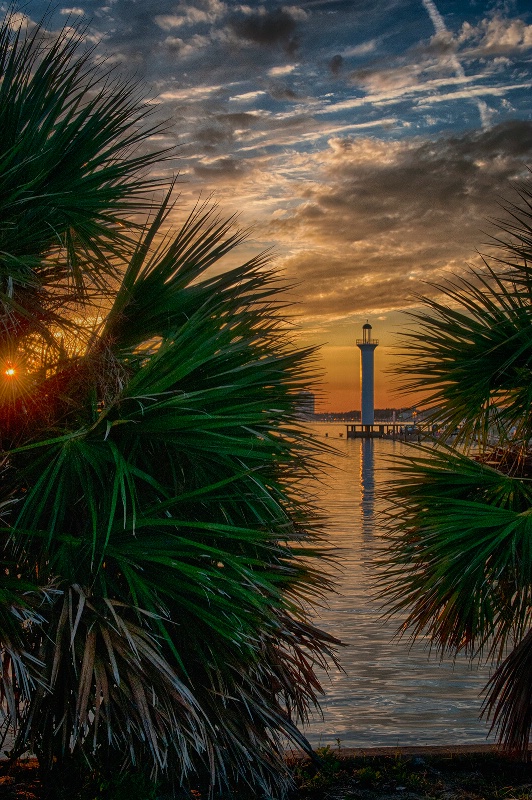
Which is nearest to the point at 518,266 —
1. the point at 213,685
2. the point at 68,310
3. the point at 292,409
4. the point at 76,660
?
the point at 292,409

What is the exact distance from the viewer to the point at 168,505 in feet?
14.5

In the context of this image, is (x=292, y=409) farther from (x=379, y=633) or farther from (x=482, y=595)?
(x=379, y=633)

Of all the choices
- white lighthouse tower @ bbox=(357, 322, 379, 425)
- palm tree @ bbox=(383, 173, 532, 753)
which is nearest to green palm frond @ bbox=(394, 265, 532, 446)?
palm tree @ bbox=(383, 173, 532, 753)

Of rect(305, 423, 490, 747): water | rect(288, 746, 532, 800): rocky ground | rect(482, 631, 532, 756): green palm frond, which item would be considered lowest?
rect(305, 423, 490, 747): water

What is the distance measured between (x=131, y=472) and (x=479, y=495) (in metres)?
2.38

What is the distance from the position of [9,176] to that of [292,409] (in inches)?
73.9

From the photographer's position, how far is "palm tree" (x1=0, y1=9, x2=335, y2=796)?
4.34m

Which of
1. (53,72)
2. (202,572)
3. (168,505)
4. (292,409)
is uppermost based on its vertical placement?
(53,72)

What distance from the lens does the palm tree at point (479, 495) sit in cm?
542

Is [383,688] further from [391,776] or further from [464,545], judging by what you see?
[464,545]

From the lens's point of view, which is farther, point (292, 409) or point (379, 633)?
point (379, 633)

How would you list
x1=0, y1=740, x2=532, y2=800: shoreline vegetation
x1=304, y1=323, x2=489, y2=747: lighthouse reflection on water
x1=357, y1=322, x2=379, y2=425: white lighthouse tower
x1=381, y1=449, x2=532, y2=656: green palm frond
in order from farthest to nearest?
x1=357, y1=322, x2=379, y2=425: white lighthouse tower < x1=304, y1=323, x2=489, y2=747: lighthouse reflection on water < x1=381, y1=449, x2=532, y2=656: green palm frond < x1=0, y1=740, x2=532, y2=800: shoreline vegetation

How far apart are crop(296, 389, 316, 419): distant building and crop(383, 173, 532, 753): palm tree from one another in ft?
2.11

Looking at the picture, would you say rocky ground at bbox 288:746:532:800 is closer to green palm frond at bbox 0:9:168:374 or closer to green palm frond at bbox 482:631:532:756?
green palm frond at bbox 482:631:532:756
